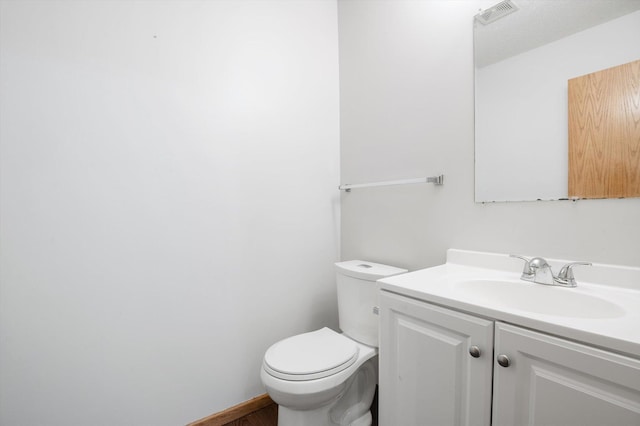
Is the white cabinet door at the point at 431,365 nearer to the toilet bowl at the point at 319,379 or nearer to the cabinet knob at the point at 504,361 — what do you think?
the cabinet knob at the point at 504,361

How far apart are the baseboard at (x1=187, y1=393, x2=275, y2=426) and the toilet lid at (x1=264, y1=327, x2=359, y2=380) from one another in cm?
48

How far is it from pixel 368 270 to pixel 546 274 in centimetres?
68

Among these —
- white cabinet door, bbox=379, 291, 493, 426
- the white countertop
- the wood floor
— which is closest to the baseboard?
the wood floor

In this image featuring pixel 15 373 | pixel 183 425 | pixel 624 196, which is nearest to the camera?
pixel 624 196

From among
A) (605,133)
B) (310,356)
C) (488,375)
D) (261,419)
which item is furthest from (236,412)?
(605,133)

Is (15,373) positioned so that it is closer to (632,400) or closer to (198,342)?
(198,342)

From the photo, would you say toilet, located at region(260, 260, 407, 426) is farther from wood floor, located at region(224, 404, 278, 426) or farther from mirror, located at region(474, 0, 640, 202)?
mirror, located at region(474, 0, 640, 202)

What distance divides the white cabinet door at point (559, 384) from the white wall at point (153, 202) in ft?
3.72

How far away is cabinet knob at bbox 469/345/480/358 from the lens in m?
0.71

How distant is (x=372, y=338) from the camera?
1.30m

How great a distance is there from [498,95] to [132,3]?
157 cm

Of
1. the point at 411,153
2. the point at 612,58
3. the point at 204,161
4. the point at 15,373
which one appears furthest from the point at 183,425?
the point at 612,58

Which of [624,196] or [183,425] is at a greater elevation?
[624,196]

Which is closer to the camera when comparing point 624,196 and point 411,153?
point 624,196
